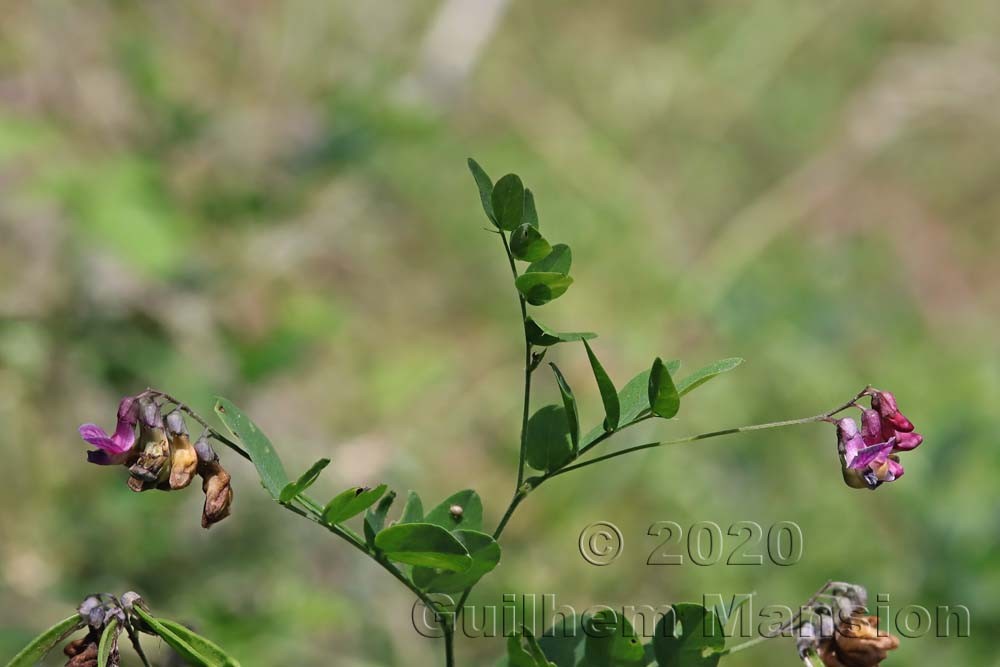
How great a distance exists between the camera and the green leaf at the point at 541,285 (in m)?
0.94

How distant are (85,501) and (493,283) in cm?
213

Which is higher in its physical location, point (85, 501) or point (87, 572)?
point (85, 501)

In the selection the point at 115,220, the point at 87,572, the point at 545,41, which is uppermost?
the point at 545,41

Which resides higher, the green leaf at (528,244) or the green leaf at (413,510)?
the green leaf at (528,244)

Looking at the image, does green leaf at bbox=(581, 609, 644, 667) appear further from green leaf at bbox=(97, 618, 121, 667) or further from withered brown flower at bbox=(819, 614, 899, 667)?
green leaf at bbox=(97, 618, 121, 667)

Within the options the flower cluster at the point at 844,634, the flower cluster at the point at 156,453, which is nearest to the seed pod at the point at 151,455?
the flower cluster at the point at 156,453

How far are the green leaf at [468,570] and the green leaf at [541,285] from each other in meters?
0.22

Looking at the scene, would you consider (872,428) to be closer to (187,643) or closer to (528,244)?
(528,244)

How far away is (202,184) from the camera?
9.45 ft

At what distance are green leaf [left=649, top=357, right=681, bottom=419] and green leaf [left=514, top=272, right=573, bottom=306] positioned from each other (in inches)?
4.3

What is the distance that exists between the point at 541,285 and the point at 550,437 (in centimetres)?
16

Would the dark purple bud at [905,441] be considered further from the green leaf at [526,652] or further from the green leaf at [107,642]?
the green leaf at [107,642]

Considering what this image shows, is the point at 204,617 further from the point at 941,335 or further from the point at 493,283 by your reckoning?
the point at 941,335

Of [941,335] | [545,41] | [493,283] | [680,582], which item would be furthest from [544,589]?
[545,41]
